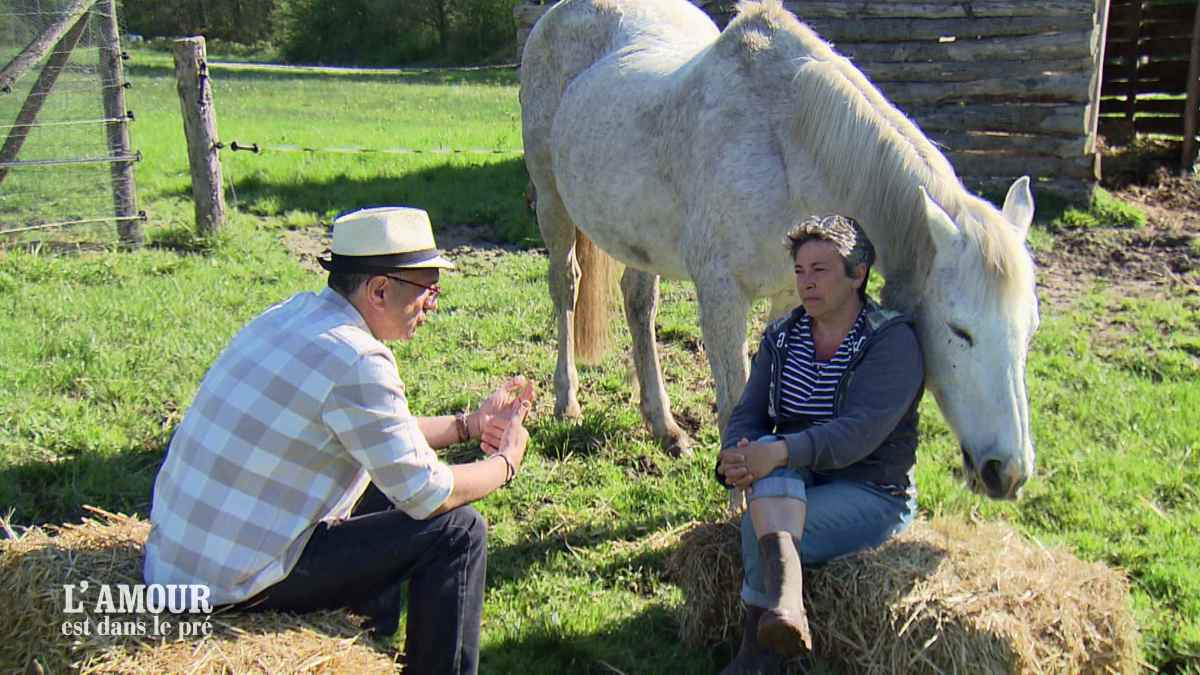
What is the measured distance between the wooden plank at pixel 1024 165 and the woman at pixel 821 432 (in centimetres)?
789

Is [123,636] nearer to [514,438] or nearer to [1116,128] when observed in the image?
[514,438]

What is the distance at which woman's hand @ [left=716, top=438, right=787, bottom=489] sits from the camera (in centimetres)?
302

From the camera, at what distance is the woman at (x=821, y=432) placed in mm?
3008

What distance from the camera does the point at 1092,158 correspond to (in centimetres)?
1003

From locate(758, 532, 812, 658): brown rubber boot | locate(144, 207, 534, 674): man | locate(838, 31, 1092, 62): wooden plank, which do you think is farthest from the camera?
locate(838, 31, 1092, 62): wooden plank

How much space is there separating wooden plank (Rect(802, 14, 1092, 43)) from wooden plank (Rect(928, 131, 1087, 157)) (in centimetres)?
100

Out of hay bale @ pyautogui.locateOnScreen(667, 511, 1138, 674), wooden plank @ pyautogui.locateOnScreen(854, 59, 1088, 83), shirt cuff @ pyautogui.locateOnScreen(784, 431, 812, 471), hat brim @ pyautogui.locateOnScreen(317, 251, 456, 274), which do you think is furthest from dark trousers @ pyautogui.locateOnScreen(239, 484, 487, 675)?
wooden plank @ pyautogui.locateOnScreen(854, 59, 1088, 83)

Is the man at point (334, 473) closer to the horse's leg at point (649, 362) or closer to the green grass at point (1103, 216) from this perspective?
the horse's leg at point (649, 362)

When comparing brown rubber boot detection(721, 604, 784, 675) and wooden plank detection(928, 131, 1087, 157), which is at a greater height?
wooden plank detection(928, 131, 1087, 157)

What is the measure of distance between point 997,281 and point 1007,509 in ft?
5.82

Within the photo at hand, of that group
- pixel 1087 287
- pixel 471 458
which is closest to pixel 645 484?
pixel 471 458

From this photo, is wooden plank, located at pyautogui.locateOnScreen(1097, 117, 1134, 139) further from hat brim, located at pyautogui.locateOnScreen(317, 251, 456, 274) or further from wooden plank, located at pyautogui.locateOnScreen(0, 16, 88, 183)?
hat brim, located at pyautogui.locateOnScreen(317, 251, 456, 274)

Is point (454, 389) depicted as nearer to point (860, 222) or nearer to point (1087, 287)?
point (860, 222)

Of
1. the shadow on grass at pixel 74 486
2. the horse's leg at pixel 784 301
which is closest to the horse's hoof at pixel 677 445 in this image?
the horse's leg at pixel 784 301
